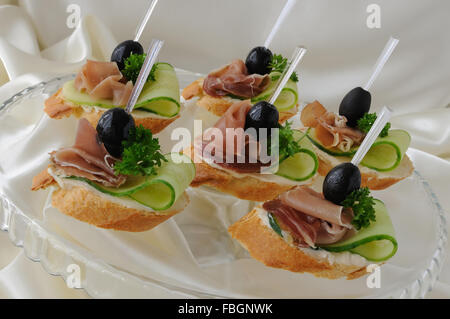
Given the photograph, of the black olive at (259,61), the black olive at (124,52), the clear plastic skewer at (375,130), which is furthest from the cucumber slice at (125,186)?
the black olive at (259,61)

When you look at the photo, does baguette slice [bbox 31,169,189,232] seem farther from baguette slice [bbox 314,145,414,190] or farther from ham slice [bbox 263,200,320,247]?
baguette slice [bbox 314,145,414,190]

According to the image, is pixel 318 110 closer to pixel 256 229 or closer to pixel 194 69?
pixel 256 229

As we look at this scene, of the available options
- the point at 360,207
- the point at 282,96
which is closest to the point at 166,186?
the point at 360,207

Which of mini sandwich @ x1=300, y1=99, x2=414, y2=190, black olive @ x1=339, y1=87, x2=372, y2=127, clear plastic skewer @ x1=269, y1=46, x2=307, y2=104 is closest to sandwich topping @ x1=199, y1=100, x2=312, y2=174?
clear plastic skewer @ x1=269, y1=46, x2=307, y2=104

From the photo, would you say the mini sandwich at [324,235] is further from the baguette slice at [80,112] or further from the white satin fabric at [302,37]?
the white satin fabric at [302,37]

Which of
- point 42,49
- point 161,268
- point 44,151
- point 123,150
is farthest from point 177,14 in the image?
point 161,268
